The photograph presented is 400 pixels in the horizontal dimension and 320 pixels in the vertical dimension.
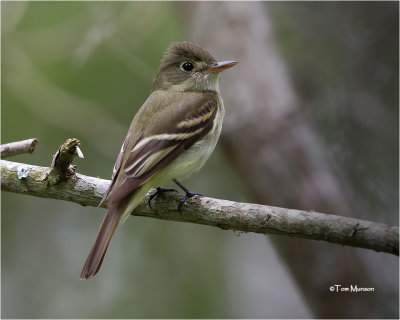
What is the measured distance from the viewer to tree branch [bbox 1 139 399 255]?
264cm

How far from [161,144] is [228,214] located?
782mm

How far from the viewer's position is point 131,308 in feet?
19.6

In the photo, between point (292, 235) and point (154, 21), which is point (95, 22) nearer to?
point (154, 21)

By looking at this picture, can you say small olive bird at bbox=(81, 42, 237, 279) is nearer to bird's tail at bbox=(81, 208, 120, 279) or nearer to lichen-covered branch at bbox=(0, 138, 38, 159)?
bird's tail at bbox=(81, 208, 120, 279)

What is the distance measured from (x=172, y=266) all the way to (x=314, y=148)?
2083mm

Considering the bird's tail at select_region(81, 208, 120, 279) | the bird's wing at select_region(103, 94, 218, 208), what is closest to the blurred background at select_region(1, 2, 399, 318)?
the bird's wing at select_region(103, 94, 218, 208)

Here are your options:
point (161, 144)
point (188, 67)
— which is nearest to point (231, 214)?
point (161, 144)

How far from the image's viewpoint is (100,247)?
10.7ft

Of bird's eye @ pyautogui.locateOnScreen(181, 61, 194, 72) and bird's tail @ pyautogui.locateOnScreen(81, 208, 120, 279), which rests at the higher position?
bird's eye @ pyautogui.locateOnScreen(181, 61, 194, 72)

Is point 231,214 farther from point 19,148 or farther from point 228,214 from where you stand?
point 19,148

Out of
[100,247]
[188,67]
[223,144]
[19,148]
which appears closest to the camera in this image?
[100,247]

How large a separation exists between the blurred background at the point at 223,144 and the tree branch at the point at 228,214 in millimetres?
2121

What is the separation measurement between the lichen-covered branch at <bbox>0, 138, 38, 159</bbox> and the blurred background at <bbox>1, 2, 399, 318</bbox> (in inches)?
76.9

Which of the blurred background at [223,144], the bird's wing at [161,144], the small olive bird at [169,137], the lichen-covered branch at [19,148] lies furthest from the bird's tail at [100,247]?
the blurred background at [223,144]
